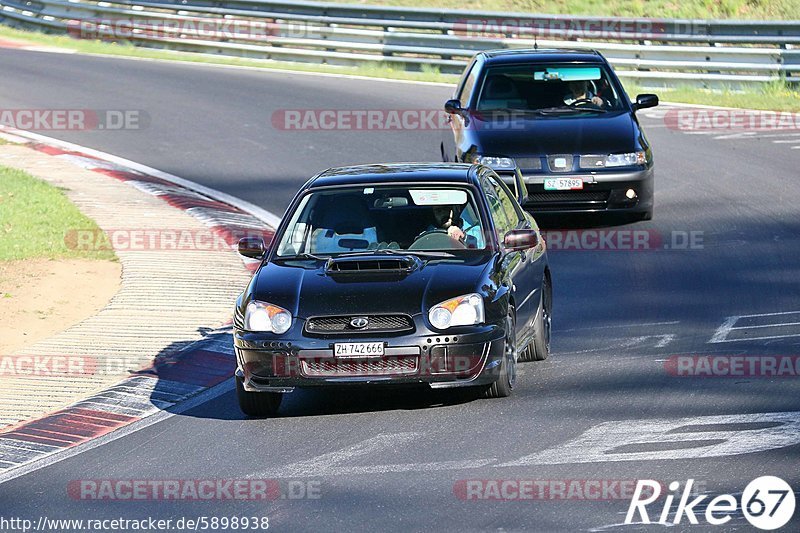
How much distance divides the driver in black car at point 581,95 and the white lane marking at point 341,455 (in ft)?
28.5

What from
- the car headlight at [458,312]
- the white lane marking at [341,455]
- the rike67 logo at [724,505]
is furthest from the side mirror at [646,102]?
the rike67 logo at [724,505]

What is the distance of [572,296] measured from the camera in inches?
510

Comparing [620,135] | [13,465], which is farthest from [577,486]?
[620,135]

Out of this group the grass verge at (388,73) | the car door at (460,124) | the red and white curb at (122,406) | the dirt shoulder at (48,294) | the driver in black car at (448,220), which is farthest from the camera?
the grass verge at (388,73)

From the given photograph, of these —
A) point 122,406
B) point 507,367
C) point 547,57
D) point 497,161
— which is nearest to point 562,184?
point 497,161

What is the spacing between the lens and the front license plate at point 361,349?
8.99 meters

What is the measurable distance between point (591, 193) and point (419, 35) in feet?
44.2

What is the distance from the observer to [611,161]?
616 inches

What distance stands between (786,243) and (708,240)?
818 millimetres

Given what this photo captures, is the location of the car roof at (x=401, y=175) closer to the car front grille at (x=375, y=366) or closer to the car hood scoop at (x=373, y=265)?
the car hood scoop at (x=373, y=265)

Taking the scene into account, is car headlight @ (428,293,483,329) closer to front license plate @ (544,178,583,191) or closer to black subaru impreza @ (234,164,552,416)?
black subaru impreza @ (234,164,552,416)

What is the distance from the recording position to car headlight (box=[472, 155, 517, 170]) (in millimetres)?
15586

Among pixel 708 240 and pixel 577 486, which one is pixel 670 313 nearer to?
pixel 708 240

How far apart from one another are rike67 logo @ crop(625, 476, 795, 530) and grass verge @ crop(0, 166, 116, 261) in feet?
28.5
